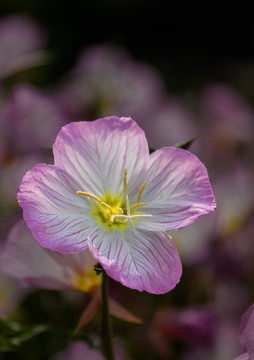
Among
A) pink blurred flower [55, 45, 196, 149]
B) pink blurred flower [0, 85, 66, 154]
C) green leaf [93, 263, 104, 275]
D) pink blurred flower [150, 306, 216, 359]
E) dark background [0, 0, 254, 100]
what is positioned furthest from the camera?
dark background [0, 0, 254, 100]

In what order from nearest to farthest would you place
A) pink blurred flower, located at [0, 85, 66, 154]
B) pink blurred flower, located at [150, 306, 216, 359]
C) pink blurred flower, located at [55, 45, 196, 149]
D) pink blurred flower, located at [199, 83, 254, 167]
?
pink blurred flower, located at [150, 306, 216, 359]
pink blurred flower, located at [0, 85, 66, 154]
pink blurred flower, located at [55, 45, 196, 149]
pink blurred flower, located at [199, 83, 254, 167]

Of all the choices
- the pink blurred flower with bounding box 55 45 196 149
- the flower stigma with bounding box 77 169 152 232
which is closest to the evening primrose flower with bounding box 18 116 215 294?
the flower stigma with bounding box 77 169 152 232

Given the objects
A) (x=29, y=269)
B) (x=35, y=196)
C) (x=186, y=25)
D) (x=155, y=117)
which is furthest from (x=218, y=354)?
(x=186, y=25)

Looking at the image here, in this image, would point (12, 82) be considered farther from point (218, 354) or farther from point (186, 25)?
point (186, 25)

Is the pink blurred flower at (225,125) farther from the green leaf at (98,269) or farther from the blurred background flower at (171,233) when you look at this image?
the green leaf at (98,269)

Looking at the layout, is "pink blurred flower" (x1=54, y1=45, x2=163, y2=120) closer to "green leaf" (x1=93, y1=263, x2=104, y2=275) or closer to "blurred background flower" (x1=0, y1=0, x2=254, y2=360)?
"blurred background flower" (x1=0, y1=0, x2=254, y2=360)

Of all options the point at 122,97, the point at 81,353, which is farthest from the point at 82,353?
the point at 122,97

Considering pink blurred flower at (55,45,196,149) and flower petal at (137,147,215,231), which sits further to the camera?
pink blurred flower at (55,45,196,149)

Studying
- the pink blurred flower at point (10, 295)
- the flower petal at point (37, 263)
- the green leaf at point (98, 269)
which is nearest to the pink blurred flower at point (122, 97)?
the pink blurred flower at point (10, 295)
